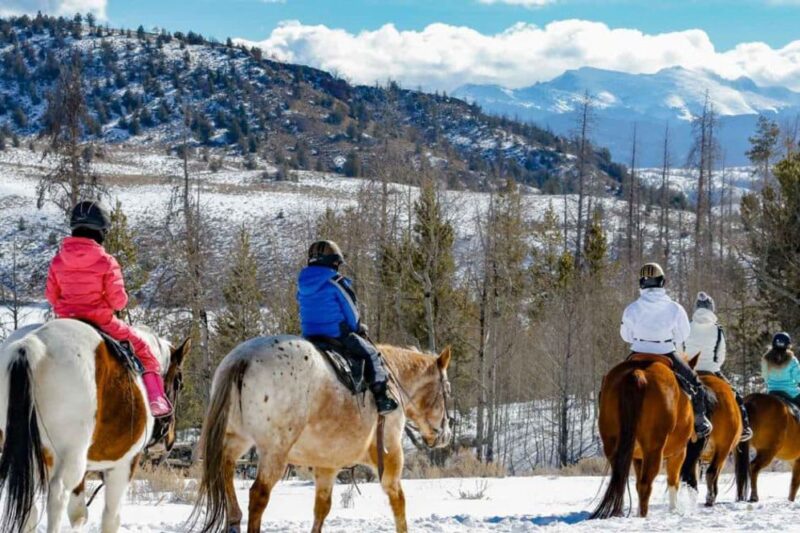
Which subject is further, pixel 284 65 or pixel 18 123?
pixel 284 65

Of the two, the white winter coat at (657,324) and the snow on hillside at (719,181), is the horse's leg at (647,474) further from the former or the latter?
the snow on hillside at (719,181)

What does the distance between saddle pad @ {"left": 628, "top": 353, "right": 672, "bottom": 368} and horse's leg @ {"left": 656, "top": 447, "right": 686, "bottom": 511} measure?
1176 mm

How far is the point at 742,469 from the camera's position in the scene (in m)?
13.4

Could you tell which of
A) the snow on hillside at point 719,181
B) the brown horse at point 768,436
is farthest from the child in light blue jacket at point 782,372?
the snow on hillside at point 719,181

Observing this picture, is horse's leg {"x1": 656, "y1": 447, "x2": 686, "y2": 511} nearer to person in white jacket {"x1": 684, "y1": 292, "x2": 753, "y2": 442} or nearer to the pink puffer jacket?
person in white jacket {"x1": 684, "y1": 292, "x2": 753, "y2": 442}

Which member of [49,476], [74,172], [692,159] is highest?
[692,159]

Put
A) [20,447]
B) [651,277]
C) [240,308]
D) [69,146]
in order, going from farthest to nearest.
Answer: [240,308]
[69,146]
[651,277]
[20,447]

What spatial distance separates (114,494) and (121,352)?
Answer: 121 centimetres

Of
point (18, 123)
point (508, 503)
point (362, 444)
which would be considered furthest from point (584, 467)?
point (18, 123)

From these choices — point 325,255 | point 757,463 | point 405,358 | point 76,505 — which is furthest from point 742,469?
point 76,505

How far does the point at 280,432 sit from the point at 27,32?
7507 inches

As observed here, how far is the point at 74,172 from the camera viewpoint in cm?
2431

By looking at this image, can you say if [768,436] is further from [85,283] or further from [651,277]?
A: [85,283]

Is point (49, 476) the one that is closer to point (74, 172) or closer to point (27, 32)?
point (74, 172)
